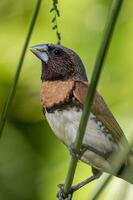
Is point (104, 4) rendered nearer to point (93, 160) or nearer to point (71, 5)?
point (71, 5)

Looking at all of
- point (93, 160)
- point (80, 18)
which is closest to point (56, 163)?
point (93, 160)

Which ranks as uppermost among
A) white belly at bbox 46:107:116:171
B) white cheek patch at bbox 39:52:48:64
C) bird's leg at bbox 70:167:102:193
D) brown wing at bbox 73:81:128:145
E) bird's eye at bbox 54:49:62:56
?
bird's eye at bbox 54:49:62:56

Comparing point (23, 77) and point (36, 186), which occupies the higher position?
point (23, 77)

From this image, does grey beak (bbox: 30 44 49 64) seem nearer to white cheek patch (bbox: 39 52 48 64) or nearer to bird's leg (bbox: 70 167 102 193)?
white cheek patch (bbox: 39 52 48 64)

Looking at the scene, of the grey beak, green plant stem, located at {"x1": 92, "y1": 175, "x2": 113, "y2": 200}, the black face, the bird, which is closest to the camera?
green plant stem, located at {"x1": 92, "y1": 175, "x2": 113, "y2": 200}

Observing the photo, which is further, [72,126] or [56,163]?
[56,163]

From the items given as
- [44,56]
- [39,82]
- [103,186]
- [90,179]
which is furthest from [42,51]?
[103,186]

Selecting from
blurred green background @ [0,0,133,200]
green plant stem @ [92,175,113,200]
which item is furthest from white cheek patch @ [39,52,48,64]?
green plant stem @ [92,175,113,200]
